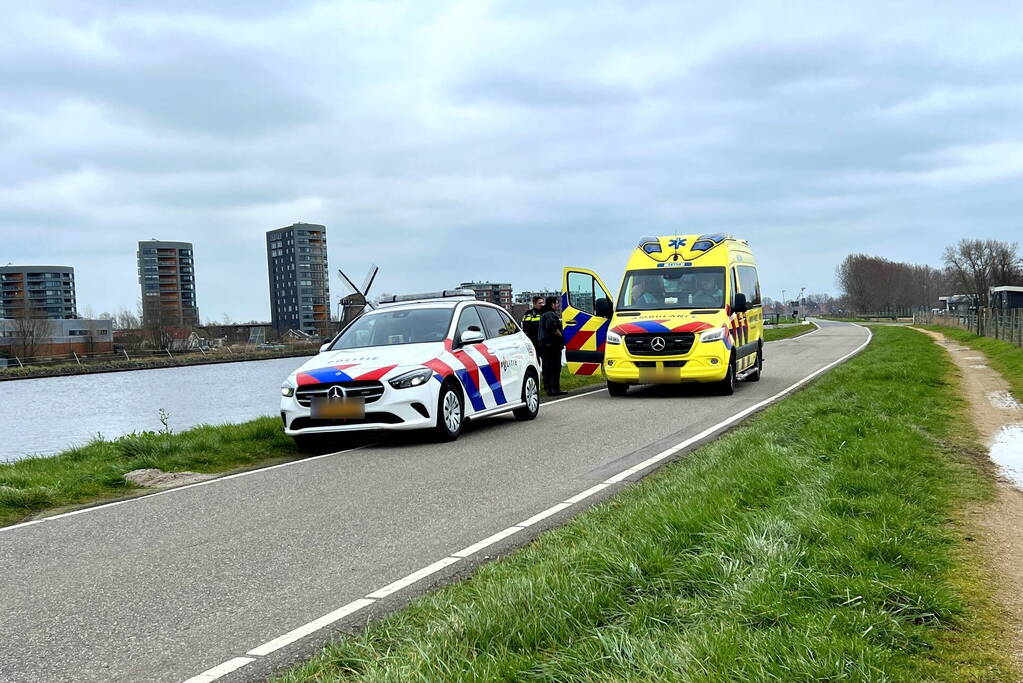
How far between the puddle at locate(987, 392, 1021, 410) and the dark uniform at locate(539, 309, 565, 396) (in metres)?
7.14

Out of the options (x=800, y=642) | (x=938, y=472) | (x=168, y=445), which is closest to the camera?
(x=800, y=642)

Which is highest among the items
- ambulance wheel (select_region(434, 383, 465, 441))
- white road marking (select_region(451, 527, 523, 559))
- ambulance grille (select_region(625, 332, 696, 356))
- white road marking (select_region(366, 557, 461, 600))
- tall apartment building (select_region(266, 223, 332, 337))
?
tall apartment building (select_region(266, 223, 332, 337))

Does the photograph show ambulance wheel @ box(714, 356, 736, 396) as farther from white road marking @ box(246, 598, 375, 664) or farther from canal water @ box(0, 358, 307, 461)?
white road marking @ box(246, 598, 375, 664)

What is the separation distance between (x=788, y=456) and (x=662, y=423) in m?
4.34

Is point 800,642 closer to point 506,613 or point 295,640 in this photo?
point 506,613

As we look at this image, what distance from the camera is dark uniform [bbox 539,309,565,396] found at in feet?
54.4

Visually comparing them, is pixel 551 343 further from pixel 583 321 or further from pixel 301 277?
pixel 301 277

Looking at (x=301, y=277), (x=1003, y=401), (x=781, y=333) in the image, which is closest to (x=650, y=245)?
(x=1003, y=401)

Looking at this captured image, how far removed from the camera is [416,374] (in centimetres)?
1057

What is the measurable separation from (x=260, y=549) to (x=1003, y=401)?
12.2 meters

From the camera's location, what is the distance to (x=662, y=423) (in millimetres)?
12172

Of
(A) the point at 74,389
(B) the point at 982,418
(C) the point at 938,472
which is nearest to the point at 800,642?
(C) the point at 938,472

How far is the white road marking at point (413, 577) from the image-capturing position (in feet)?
16.1

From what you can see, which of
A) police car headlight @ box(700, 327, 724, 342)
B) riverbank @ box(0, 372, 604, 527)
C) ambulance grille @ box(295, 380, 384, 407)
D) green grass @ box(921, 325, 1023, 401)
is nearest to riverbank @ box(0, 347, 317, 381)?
green grass @ box(921, 325, 1023, 401)
